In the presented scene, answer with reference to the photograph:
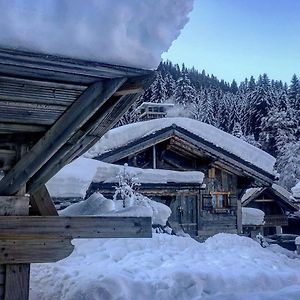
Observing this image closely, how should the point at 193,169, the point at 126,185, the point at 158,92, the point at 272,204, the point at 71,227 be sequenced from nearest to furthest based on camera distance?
the point at 71,227 → the point at 126,185 → the point at 193,169 → the point at 272,204 → the point at 158,92

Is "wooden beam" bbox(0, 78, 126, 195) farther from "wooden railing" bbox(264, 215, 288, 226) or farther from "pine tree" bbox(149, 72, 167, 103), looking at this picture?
"pine tree" bbox(149, 72, 167, 103)

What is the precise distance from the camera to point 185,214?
17.8m

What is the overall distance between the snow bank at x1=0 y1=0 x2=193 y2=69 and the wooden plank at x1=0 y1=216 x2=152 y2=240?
1820 mm

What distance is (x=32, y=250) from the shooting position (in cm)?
387

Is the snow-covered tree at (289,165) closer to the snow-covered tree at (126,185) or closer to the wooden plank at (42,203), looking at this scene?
the snow-covered tree at (126,185)

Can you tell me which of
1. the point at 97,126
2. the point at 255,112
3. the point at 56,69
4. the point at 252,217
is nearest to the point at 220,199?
the point at 252,217

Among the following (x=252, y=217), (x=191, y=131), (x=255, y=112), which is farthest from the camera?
(x=255, y=112)

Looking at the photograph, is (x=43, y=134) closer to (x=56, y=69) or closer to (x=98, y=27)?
(x=56, y=69)

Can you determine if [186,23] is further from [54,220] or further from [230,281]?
[230,281]

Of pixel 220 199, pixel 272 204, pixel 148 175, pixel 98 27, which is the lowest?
pixel 272 204

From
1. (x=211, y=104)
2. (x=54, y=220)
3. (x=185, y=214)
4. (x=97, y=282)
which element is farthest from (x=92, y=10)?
(x=211, y=104)

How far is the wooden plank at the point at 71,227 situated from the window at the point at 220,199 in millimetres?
14867

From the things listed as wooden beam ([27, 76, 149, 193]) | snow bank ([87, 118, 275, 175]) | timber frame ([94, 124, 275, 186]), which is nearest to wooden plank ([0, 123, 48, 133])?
wooden beam ([27, 76, 149, 193])

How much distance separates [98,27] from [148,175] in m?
13.5
